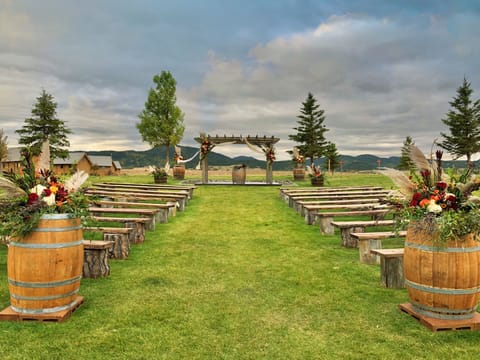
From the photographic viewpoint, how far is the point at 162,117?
132 feet

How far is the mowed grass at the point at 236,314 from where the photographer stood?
11.0 ft

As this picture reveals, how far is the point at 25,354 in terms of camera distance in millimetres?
3236

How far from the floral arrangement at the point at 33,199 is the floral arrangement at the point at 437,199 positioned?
3.81 meters

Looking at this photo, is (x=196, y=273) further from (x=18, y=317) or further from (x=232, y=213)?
(x=232, y=213)

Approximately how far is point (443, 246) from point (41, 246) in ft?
14.1

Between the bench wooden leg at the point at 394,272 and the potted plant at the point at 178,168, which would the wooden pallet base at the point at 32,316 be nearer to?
the bench wooden leg at the point at 394,272

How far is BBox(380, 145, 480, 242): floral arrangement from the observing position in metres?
3.67

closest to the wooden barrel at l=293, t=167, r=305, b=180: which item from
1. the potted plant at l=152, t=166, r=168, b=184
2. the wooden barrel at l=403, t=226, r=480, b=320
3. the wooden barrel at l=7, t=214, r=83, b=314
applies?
the potted plant at l=152, t=166, r=168, b=184

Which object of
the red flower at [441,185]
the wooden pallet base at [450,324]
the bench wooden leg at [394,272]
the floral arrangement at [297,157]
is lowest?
the wooden pallet base at [450,324]

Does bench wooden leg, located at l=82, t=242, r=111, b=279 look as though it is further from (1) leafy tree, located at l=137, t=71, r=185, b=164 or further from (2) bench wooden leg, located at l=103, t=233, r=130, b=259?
(1) leafy tree, located at l=137, t=71, r=185, b=164

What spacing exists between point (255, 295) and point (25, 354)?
106 inches

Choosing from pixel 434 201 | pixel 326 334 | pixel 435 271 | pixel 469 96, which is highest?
pixel 469 96

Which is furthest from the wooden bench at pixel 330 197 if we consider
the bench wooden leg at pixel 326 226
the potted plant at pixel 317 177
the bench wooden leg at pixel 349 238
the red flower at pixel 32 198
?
the red flower at pixel 32 198

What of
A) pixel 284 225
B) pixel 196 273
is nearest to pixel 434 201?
pixel 196 273
